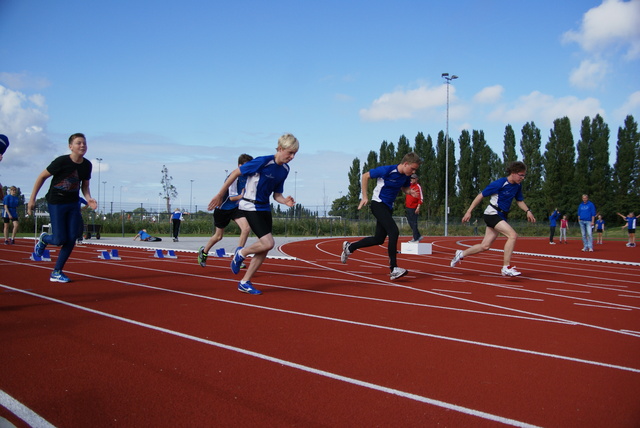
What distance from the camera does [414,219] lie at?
604 inches

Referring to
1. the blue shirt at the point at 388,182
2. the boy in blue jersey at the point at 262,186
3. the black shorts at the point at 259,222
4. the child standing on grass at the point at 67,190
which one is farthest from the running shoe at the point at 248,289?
the blue shirt at the point at 388,182

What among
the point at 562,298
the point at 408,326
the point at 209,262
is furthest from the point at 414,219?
the point at 408,326

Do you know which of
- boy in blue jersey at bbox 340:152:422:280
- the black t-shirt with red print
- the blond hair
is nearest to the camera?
the blond hair

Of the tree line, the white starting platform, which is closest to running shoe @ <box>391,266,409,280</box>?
the white starting platform

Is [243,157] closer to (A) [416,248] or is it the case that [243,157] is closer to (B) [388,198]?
(B) [388,198]

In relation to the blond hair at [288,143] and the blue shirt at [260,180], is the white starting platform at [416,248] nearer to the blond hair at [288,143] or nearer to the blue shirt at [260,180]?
the blue shirt at [260,180]

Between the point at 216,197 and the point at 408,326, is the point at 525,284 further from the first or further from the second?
the point at 216,197

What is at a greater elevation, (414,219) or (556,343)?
(414,219)

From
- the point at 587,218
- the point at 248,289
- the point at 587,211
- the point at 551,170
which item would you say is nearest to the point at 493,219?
the point at 248,289

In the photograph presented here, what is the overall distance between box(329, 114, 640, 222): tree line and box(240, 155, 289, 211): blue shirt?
172ft

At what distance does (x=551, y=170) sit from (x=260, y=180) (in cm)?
6001

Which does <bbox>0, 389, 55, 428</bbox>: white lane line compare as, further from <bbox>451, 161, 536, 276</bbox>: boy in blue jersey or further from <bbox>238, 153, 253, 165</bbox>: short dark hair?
<bbox>451, 161, 536, 276</bbox>: boy in blue jersey

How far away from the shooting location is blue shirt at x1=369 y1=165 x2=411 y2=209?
8289 mm

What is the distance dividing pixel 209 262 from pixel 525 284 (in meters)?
6.20
